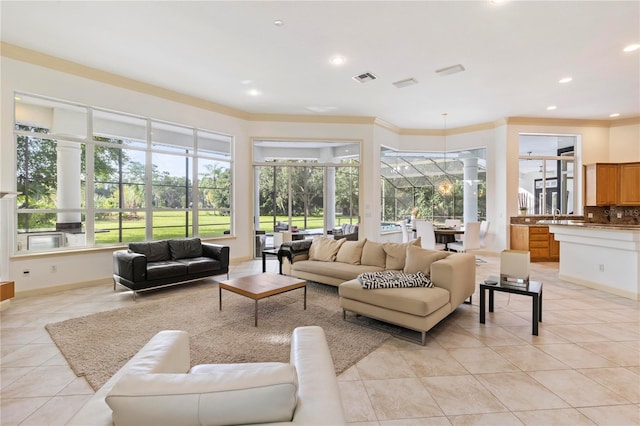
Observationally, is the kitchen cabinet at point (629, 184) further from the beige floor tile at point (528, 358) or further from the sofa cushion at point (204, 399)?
the sofa cushion at point (204, 399)

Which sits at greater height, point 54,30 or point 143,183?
point 54,30

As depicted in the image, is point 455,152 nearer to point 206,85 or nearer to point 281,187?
point 281,187

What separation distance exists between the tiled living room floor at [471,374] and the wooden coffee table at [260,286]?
128 centimetres

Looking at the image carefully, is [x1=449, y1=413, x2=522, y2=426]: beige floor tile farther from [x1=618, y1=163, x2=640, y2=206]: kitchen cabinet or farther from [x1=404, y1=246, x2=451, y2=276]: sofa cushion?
[x1=618, y1=163, x2=640, y2=206]: kitchen cabinet

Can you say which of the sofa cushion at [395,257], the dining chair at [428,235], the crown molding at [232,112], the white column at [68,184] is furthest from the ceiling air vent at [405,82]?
the white column at [68,184]

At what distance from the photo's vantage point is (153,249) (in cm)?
486

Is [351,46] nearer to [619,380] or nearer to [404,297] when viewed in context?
[404,297]

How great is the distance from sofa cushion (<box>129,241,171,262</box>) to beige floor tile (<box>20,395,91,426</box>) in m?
2.92

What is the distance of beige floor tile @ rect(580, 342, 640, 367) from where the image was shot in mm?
2543

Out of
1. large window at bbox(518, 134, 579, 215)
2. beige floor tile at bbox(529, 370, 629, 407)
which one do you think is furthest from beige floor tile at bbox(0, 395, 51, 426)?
large window at bbox(518, 134, 579, 215)

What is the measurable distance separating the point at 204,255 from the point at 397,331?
367 cm

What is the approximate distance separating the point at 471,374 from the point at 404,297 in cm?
80

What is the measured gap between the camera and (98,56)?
4402 mm

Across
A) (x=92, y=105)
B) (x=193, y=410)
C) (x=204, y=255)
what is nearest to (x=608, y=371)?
(x=193, y=410)
